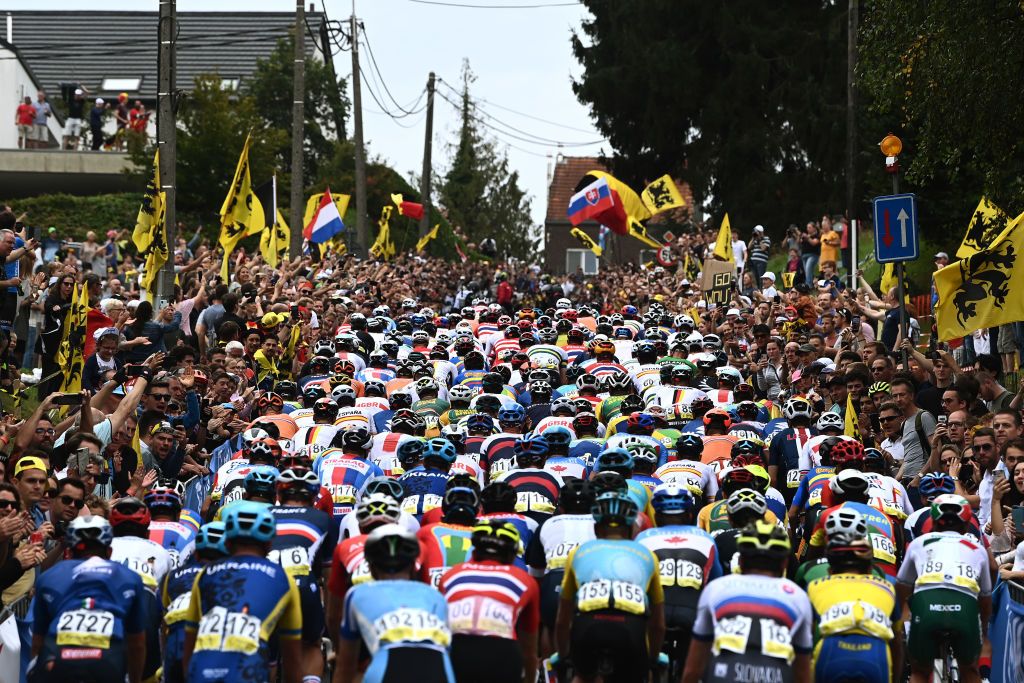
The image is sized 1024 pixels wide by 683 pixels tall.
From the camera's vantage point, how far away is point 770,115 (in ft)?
174

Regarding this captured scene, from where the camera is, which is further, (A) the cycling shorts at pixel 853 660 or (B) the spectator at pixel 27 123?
(B) the spectator at pixel 27 123

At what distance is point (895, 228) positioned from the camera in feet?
65.2

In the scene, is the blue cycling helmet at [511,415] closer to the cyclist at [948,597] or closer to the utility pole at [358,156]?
the cyclist at [948,597]

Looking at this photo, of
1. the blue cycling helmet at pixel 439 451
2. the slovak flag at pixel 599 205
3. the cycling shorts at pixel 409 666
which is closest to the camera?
the cycling shorts at pixel 409 666

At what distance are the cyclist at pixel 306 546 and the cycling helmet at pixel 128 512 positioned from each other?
2.79 ft

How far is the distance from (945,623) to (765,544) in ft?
7.87

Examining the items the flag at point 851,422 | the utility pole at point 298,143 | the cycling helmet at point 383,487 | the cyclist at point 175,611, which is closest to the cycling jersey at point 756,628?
the cyclist at point 175,611

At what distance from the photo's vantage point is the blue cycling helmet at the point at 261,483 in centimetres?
1182

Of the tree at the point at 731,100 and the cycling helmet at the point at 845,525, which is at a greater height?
the tree at the point at 731,100

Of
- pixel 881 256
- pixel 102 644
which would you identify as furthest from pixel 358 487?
pixel 881 256

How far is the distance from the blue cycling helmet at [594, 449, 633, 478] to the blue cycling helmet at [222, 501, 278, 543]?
→ 4310 millimetres

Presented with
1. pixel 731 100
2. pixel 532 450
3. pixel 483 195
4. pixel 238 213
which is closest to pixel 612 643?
pixel 532 450

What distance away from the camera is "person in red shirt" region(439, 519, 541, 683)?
9492mm

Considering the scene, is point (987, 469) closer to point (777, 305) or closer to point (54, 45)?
point (777, 305)
